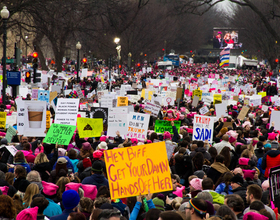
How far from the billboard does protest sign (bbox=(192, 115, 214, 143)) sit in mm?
89903

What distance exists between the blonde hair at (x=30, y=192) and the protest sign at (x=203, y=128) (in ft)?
19.9

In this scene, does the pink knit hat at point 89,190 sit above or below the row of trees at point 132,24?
below

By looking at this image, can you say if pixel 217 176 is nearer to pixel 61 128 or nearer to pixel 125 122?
pixel 61 128

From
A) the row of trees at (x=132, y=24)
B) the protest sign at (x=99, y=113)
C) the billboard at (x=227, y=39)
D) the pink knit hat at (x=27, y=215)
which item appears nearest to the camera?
the pink knit hat at (x=27, y=215)

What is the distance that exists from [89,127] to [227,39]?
97.2 meters

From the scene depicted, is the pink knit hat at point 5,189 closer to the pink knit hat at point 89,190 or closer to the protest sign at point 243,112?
the pink knit hat at point 89,190

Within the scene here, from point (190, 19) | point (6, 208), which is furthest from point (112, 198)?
point (190, 19)

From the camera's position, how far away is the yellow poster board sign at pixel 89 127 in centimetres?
977

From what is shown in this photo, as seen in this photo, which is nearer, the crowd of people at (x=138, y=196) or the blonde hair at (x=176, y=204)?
the crowd of people at (x=138, y=196)

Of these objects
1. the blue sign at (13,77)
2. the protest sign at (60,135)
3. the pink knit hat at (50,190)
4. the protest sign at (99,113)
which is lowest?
the pink knit hat at (50,190)

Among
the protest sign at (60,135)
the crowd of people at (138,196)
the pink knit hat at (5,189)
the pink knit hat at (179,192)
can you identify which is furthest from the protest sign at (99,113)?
the pink knit hat at (5,189)

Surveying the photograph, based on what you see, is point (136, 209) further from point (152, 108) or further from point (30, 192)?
point (152, 108)

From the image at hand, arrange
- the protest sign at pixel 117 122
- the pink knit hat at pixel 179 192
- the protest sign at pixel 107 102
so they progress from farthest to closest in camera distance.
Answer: the protest sign at pixel 107 102, the protest sign at pixel 117 122, the pink knit hat at pixel 179 192

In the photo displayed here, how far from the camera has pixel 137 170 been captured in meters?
5.25
